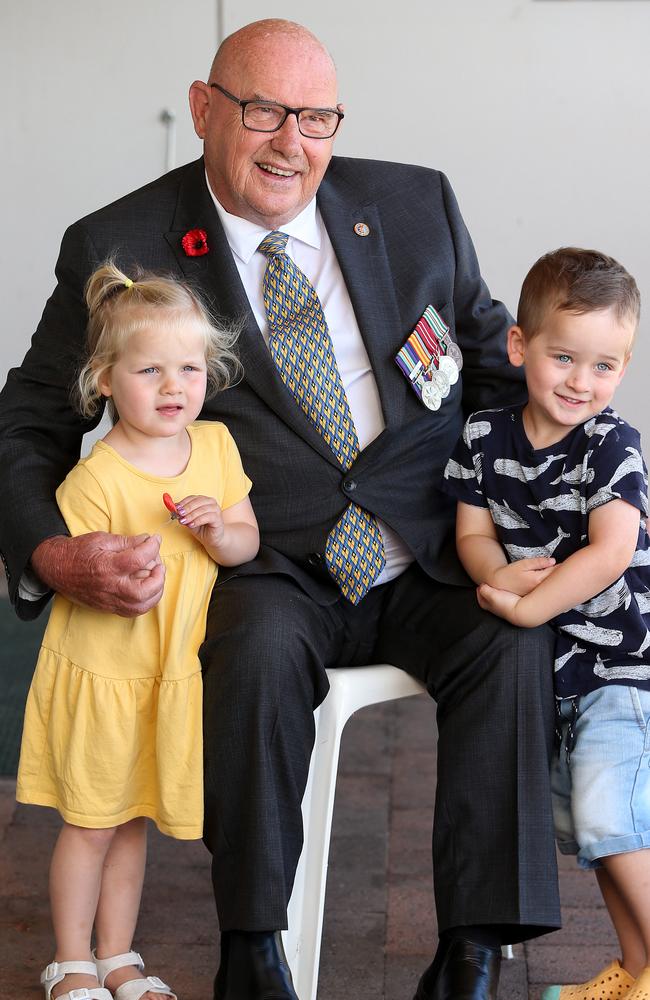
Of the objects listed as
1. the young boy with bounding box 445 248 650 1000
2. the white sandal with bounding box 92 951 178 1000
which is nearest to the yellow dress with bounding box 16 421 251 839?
the white sandal with bounding box 92 951 178 1000

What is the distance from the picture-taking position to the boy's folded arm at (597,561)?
6.15 ft

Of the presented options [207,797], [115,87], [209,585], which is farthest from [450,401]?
[115,87]

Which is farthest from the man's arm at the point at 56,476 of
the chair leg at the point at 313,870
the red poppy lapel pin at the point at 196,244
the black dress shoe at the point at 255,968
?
the black dress shoe at the point at 255,968

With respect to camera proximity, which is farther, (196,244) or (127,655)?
(196,244)

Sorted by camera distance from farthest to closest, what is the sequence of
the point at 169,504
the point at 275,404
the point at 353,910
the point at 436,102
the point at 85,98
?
the point at 85,98 → the point at 436,102 → the point at 353,910 → the point at 275,404 → the point at 169,504

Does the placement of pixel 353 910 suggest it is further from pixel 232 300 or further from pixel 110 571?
pixel 232 300

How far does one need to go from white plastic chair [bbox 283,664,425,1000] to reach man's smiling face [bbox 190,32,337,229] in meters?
0.80

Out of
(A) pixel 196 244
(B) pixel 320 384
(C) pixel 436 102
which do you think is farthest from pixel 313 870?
(C) pixel 436 102

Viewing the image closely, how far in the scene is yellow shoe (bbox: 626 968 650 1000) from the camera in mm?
1814

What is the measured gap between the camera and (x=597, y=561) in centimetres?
187

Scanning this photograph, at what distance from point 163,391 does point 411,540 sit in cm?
51

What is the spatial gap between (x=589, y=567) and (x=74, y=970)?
3.24ft

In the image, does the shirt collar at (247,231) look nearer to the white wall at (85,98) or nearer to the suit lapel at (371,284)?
the suit lapel at (371,284)

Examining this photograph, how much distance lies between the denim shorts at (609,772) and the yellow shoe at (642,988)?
0.16 m
